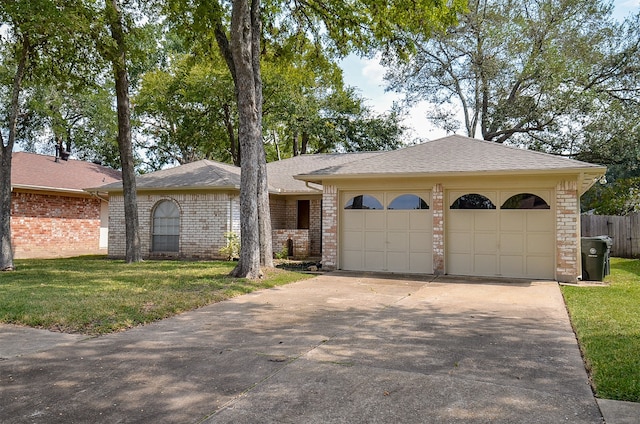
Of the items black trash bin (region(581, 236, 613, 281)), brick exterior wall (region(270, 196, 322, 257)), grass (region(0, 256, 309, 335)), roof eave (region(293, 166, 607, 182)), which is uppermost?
roof eave (region(293, 166, 607, 182))

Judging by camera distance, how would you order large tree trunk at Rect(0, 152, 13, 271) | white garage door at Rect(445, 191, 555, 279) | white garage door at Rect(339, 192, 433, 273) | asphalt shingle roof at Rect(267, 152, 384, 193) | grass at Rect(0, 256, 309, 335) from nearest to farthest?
1. grass at Rect(0, 256, 309, 335)
2. white garage door at Rect(445, 191, 555, 279)
3. white garage door at Rect(339, 192, 433, 273)
4. large tree trunk at Rect(0, 152, 13, 271)
5. asphalt shingle roof at Rect(267, 152, 384, 193)

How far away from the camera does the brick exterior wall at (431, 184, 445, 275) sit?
1156 centimetres

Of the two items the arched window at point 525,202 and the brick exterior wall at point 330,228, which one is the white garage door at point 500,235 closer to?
the arched window at point 525,202

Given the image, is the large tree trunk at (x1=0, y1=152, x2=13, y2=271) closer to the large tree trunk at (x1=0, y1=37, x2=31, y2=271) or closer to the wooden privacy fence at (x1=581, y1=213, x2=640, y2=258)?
the large tree trunk at (x1=0, y1=37, x2=31, y2=271)

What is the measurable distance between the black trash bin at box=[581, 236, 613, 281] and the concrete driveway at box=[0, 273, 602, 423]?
4.95 meters

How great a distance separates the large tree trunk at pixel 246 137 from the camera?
1024cm

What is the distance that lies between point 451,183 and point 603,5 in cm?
1787

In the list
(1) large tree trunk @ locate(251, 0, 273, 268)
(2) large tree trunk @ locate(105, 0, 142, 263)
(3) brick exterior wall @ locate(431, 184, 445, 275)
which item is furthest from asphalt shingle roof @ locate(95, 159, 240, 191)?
(3) brick exterior wall @ locate(431, 184, 445, 275)

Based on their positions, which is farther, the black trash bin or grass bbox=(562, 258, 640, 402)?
the black trash bin

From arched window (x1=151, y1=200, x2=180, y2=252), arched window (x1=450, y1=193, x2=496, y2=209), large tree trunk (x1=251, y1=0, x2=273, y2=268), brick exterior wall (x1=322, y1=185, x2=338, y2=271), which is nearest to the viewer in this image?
arched window (x1=450, y1=193, x2=496, y2=209)

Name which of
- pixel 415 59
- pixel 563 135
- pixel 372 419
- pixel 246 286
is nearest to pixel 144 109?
pixel 415 59

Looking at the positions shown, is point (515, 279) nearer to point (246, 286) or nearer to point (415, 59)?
point (246, 286)

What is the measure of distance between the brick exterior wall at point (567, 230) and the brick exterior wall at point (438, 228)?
263cm

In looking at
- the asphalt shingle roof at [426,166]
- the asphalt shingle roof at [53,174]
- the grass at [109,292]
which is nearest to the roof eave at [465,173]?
the asphalt shingle roof at [426,166]
